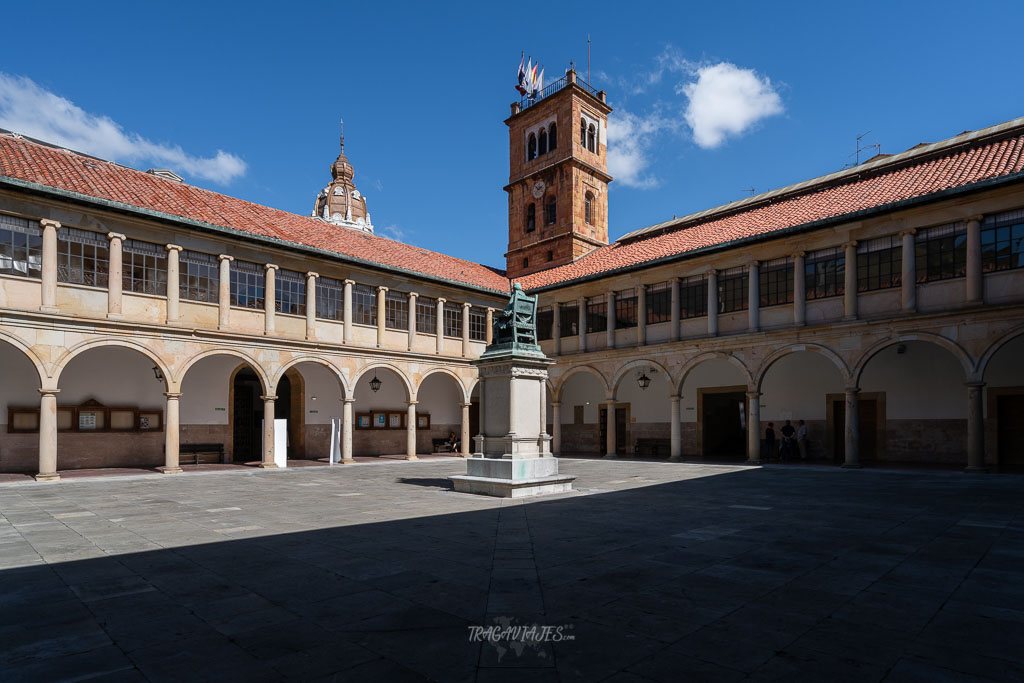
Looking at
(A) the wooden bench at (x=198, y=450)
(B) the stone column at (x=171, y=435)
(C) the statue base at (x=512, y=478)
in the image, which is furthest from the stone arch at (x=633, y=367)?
(B) the stone column at (x=171, y=435)

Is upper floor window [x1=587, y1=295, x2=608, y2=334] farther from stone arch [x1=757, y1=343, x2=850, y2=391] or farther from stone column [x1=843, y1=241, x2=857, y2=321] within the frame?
stone column [x1=843, y1=241, x2=857, y2=321]

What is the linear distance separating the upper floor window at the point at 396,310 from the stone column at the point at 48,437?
10780mm

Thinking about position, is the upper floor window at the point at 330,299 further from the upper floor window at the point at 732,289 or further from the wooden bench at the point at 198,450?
the upper floor window at the point at 732,289

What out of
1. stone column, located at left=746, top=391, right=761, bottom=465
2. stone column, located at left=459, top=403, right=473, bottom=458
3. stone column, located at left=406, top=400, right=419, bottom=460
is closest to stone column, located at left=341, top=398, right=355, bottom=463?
stone column, located at left=406, top=400, right=419, bottom=460

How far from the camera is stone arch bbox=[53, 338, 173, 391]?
1589cm

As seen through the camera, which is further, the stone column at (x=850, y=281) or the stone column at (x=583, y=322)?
the stone column at (x=583, y=322)

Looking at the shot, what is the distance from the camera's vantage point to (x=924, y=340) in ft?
56.4

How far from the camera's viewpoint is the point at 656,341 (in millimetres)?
23453

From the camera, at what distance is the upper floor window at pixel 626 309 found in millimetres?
24453

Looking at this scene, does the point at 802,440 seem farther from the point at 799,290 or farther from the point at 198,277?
the point at 198,277

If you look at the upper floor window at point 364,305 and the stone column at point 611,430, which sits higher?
the upper floor window at point 364,305

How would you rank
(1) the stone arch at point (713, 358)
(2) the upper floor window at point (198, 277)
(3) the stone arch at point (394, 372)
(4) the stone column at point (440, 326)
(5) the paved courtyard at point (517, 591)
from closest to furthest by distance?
(5) the paved courtyard at point (517, 591)
(2) the upper floor window at point (198, 277)
(1) the stone arch at point (713, 358)
(3) the stone arch at point (394, 372)
(4) the stone column at point (440, 326)

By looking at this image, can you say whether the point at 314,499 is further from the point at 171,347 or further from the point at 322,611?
the point at 171,347

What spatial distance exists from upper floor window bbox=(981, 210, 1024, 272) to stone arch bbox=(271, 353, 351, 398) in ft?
64.2
